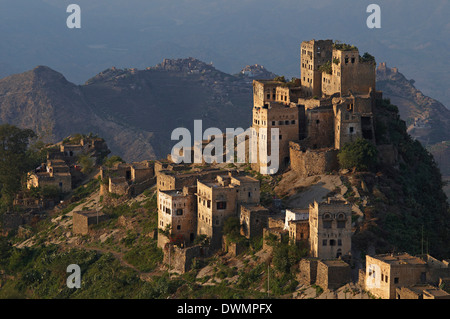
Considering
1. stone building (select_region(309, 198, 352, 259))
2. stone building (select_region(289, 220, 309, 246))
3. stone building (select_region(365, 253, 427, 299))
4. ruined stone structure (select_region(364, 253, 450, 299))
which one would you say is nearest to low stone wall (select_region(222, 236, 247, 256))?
stone building (select_region(289, 220, 309, 246))

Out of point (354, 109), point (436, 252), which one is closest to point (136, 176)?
point (354, 109)

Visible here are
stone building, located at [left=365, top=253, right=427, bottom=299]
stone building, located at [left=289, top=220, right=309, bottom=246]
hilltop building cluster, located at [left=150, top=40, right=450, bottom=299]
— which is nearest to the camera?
stone building, located at [left=365, top=253, right=427, bottom=299]

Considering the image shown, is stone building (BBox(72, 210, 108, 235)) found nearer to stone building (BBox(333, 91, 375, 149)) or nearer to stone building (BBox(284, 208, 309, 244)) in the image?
stone building (BBox(333, 91, 375, 149))

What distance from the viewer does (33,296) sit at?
82812 millimetres

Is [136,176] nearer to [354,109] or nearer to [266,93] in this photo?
[266,93]

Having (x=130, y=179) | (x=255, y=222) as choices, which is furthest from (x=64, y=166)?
(x=255, y=222)

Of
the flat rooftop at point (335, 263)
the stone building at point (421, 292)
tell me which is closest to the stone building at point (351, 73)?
the flat rooftop at point (335, 263)

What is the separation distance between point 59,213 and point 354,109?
28.1m

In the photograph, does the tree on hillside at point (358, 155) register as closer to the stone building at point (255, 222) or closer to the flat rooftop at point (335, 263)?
the stone building at point (255, 222)

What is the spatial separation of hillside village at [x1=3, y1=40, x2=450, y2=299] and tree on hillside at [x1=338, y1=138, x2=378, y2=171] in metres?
0.60

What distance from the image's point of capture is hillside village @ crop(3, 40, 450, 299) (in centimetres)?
6625

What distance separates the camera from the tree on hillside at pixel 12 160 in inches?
4007

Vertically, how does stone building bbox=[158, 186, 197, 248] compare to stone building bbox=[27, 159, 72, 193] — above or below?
below

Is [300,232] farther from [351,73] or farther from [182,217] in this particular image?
[351,73]
